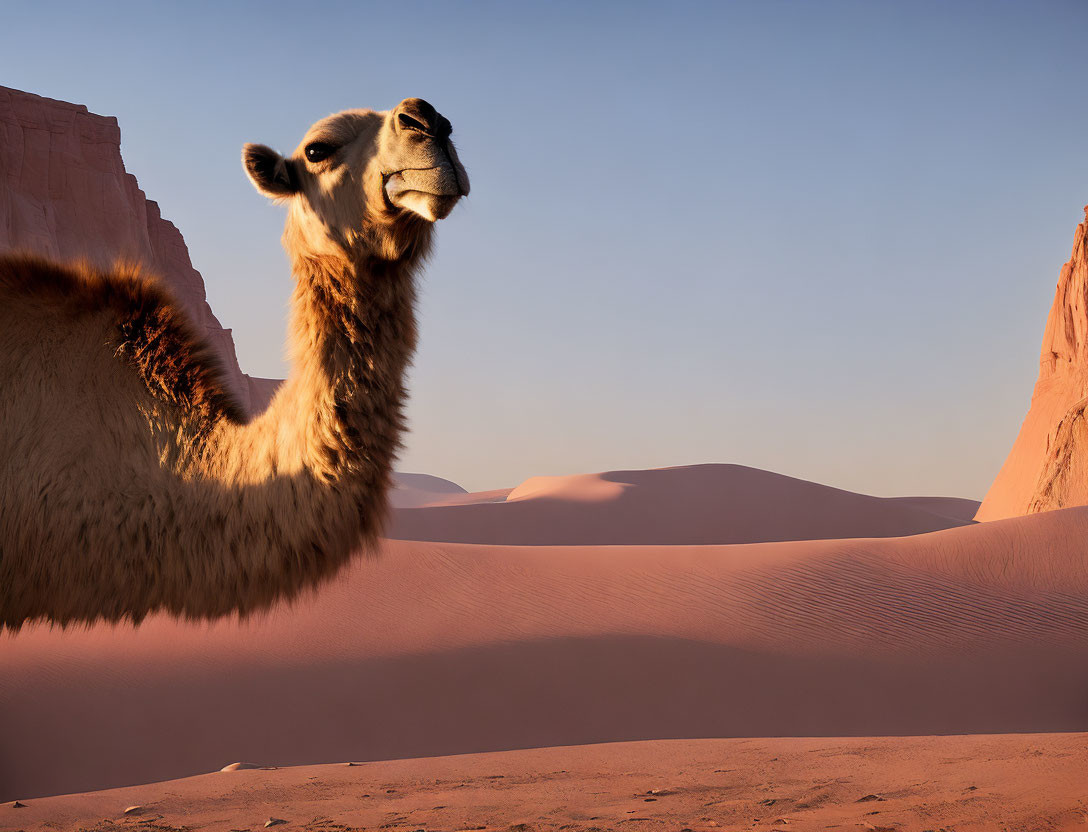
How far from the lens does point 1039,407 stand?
97.5 feet

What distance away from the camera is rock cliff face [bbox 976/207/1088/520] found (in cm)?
2462

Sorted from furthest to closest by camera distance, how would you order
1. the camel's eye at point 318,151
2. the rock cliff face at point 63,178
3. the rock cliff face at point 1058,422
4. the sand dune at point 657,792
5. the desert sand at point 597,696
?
the rock cliff face at point 63,178
the rock cliff face at point 1058,422
the desert sand at point 597,696
the sand dune at point 657,792
the camel's eye at point 318,151

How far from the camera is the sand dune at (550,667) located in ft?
32.3

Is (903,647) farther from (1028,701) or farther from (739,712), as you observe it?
(739,712)

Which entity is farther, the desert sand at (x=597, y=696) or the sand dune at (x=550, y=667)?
the sand dune at (x=550, y=667)

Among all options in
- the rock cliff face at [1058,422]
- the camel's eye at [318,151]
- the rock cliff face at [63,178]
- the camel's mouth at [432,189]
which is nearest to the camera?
the camel's mouth at [432,189]

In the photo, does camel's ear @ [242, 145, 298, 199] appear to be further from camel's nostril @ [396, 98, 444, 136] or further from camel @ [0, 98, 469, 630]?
camel's nostril @ [396, 98, 444, 136]

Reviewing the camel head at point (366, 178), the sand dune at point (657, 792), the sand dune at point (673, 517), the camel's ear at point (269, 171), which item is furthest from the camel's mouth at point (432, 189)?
the sand dune at point (673, 517)

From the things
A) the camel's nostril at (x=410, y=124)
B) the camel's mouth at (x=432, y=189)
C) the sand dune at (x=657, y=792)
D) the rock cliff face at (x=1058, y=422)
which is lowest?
the sand dune at (x=657, y=792)

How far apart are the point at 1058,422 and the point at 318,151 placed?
28395mm

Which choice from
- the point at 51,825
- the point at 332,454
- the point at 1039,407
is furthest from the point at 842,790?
the point at 1039,407

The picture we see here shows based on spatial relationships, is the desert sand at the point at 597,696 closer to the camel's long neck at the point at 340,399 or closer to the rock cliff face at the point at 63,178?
the camel's long neck at the point at 340,399

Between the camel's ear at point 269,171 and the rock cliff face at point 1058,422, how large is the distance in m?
25.3

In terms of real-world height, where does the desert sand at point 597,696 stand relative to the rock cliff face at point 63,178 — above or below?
below
